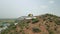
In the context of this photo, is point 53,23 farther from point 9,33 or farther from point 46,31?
point 9,33

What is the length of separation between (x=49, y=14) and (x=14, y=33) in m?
10.3

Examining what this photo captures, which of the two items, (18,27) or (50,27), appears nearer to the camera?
(50,27)

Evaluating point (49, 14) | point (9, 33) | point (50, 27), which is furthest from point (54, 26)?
point (9, 33)

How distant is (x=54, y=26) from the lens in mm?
28641

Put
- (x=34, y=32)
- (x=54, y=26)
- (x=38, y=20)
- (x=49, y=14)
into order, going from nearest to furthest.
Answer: (x=34, y=32) < (x=54, y=26) < (x=38, y=20) < (x=49, y=14)

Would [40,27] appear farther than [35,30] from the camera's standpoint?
Yes

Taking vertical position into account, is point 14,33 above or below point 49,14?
below

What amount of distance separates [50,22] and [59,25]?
6.13 ft

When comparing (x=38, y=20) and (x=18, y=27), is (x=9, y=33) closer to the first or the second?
(x=18, y=27)

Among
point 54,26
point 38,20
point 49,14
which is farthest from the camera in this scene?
point 49,14

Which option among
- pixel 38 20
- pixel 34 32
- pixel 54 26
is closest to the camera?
pixel 34 32

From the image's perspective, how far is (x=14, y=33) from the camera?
28.5m

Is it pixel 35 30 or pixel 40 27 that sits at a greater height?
pixel 40 27

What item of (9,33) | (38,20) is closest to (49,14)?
(38,20)
